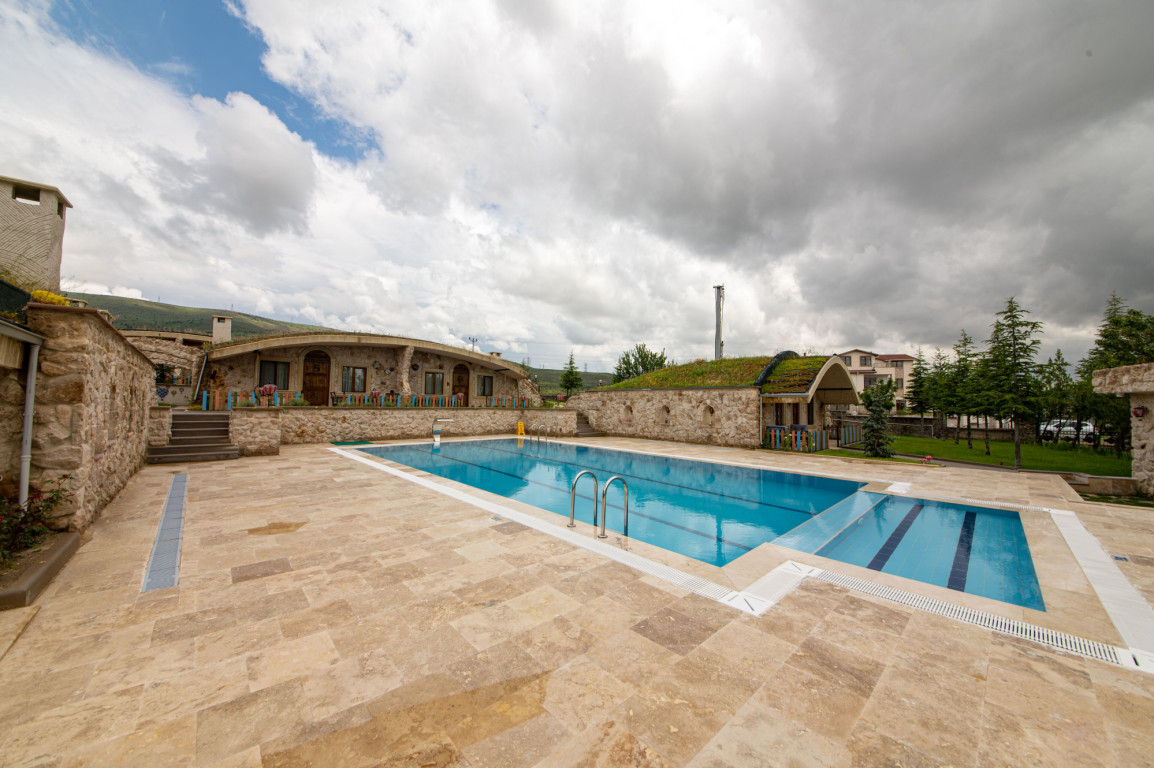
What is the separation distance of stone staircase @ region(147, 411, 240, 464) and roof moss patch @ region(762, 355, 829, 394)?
18.4 meters

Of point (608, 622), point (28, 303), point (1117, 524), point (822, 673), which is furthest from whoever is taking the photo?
point (1117, 524)

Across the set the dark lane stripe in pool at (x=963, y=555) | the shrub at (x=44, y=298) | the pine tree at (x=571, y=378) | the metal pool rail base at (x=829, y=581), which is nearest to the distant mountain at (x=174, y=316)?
the pine tree at (x=571, y=378)

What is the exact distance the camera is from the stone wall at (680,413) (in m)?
17.4

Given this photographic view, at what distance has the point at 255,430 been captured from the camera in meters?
11.6

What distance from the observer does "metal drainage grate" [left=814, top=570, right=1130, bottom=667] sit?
321cm

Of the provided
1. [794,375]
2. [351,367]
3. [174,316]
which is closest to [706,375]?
[794,375]

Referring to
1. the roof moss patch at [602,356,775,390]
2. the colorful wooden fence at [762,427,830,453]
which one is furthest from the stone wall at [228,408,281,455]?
the colorful wooden fence at [762,427,830,453]

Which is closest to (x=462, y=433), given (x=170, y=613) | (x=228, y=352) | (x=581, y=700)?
(x=228, y=352)

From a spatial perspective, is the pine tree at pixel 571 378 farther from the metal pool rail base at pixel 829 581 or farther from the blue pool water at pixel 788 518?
the metal pool rail base at pixel 829 581

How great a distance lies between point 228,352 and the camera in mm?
16812

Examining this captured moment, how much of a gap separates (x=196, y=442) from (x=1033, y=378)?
25.4m

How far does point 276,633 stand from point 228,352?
1847 centimetres

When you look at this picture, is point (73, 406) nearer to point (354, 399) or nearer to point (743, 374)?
point (354, 399)

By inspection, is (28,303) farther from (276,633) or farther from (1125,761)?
(1125,761)
